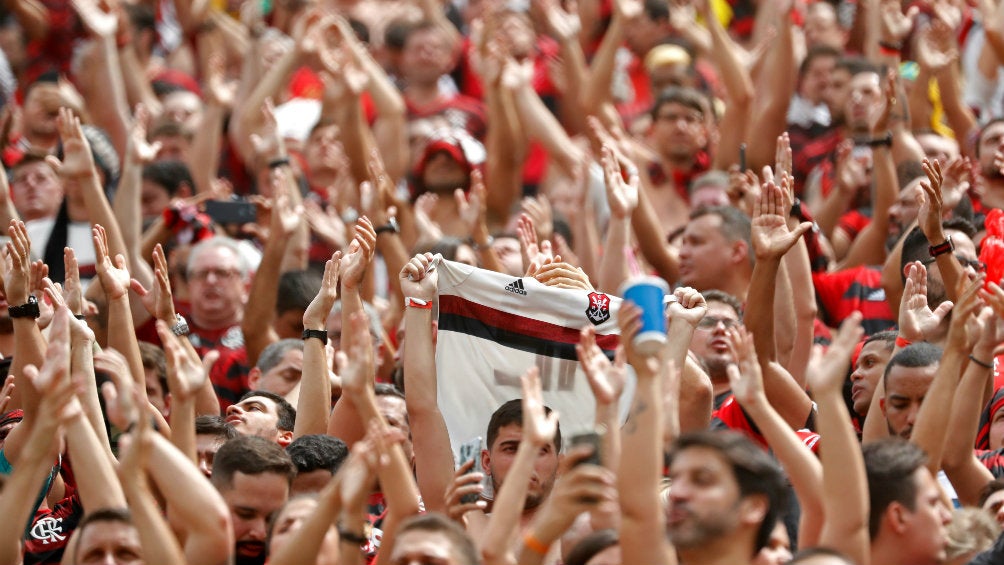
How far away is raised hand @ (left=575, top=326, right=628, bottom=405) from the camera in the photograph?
5.53 m

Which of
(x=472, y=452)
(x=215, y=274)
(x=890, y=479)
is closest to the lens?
(x=890, y=479)

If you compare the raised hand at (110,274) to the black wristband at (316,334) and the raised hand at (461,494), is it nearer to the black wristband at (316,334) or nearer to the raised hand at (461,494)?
the black wristband at (316,334)

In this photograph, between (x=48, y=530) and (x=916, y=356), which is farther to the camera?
(x=48, y=530)

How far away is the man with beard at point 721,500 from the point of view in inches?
202

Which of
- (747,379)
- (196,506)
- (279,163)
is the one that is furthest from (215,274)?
(747,379)

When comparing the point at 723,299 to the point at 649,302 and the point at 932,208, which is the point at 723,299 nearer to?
the point at 932,208

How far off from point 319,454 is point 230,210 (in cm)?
333

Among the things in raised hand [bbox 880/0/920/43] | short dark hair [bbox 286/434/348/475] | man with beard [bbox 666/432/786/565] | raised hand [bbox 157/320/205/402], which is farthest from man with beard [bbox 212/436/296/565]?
raised hand [bbox 880/0/920/43]

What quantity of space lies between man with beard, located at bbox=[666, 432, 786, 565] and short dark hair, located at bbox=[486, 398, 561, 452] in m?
1.28

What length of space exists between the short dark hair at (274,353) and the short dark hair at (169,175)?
8.10 feet

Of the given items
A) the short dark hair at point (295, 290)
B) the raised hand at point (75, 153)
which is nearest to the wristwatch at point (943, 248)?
the short dark hair at point (295, 290)

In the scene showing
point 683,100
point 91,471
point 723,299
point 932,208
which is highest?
point 683,100

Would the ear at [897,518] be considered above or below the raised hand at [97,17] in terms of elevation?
below

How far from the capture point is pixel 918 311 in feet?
22.6
